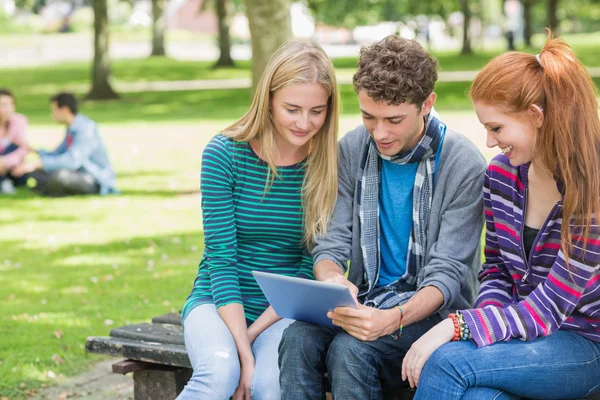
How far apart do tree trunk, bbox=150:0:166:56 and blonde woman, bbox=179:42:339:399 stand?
36731 millimetres

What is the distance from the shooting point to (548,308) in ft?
9.78

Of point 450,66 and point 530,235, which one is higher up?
point 530,235

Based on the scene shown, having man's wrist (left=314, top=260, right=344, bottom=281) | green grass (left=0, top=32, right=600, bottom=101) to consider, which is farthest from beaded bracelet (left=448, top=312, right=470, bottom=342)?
green grass (left=0, top=32, right=600, bottom=101)

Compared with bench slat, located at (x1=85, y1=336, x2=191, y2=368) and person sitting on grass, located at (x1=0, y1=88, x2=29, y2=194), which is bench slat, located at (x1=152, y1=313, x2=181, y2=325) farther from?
person sitting on grass, located at (x1=0, y1=88, x2=29, y2=194)

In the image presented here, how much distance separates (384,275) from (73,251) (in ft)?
16.1

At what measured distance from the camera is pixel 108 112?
827 inches

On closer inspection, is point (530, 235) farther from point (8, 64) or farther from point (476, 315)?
point (8, 64)

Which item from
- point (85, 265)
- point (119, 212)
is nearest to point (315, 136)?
point (85, 265)

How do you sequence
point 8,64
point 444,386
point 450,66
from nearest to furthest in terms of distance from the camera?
point 444,386
point 450,66
point 8,64

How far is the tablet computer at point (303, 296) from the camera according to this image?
3.05 meters

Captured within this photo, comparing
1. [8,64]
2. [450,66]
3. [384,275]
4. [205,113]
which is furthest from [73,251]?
[8,64]

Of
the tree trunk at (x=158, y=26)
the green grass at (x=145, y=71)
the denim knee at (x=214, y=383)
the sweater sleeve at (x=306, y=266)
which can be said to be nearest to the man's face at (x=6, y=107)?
the sweater sleeve at (x=306, y=266)

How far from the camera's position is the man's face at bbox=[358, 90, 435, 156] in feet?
11.1

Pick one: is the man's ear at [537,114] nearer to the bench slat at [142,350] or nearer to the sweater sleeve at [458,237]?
the sweater sleeve at [458,237]
